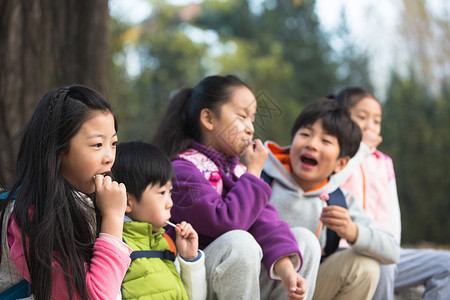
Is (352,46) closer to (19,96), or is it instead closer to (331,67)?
(331,67)

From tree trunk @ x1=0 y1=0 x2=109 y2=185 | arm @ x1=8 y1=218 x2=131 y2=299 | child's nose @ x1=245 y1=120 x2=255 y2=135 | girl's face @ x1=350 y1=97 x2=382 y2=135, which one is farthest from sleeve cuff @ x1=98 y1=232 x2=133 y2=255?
girl's face @ x1=350 y1=97 x2=382 y2=135

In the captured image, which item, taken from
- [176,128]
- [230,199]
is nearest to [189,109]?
[176,128]

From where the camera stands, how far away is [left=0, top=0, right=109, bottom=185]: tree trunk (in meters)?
3.30

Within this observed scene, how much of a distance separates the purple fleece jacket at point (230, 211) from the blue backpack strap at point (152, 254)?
25cm

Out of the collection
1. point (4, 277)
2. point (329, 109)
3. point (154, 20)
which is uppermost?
point (154, 20)

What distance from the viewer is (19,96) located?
3348mm

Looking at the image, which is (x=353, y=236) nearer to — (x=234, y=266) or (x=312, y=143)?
(x=312, y=143)

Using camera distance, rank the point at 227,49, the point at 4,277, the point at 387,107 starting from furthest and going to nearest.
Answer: the point at 227,49, the point at 387,107, the point at 4,277

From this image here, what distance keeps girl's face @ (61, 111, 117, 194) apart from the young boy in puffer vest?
253 mm

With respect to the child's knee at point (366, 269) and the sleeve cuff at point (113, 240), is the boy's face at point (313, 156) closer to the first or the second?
the child's knee at point (366, 269)

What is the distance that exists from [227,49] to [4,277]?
1503cm

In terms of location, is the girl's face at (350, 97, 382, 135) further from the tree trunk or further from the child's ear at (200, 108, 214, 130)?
the tree trunk

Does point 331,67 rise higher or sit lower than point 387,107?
higher

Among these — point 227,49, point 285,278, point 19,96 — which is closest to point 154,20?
point 227,49
